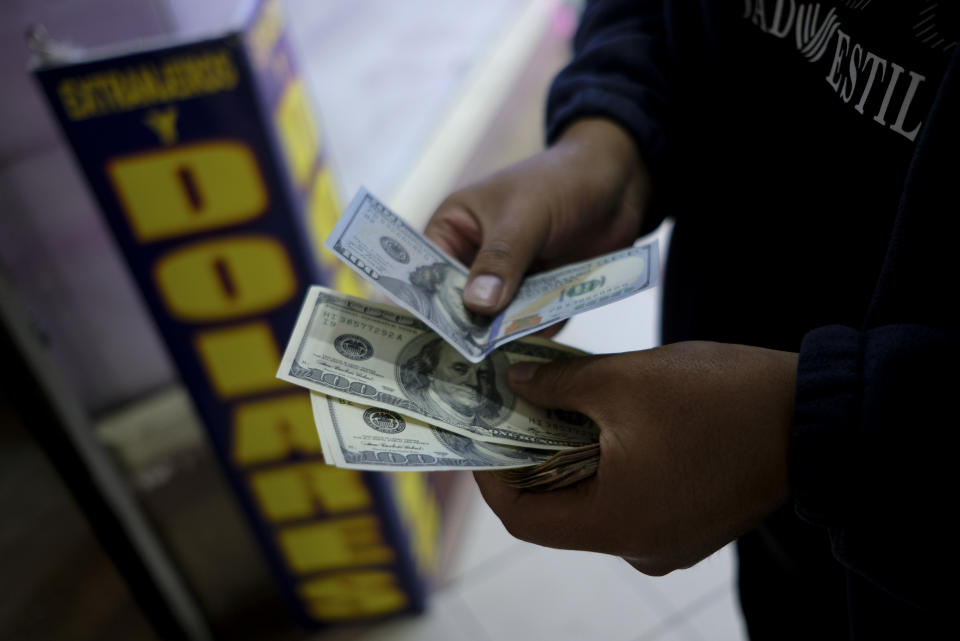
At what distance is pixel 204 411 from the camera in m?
1.43

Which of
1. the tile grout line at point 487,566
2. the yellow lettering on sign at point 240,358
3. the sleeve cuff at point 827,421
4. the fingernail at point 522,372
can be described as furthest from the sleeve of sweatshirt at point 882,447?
the tile grout line at point 487,566

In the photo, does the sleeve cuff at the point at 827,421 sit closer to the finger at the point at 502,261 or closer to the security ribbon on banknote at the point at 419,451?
the security ribbon on banknote at the point at 419,451

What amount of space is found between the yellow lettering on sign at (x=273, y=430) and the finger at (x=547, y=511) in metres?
0.82

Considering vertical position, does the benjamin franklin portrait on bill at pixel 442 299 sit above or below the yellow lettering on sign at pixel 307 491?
above

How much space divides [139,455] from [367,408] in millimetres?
1440

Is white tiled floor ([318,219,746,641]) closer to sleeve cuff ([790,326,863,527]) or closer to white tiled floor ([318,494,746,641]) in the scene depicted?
white tiled floor ([318,494,746,641])

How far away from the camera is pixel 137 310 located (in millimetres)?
1864

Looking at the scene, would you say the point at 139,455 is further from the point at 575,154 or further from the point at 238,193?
the point at 575,154

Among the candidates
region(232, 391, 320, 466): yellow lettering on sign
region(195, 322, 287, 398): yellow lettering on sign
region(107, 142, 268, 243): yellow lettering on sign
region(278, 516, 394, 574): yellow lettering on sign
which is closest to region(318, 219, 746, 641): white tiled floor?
region(278, 516, 394, 574): yellow lettering on sign

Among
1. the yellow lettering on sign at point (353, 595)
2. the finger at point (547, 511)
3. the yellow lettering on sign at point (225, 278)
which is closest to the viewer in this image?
the finger at point (547, 511)

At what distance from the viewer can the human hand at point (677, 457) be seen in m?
0.54

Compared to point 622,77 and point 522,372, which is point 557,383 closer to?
point 522,372

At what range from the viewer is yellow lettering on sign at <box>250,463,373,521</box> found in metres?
1.51

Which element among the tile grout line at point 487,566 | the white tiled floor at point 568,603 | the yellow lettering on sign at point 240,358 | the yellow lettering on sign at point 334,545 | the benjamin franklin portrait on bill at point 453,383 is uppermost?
the benjamin franklin portrait on bill at point 453,383
